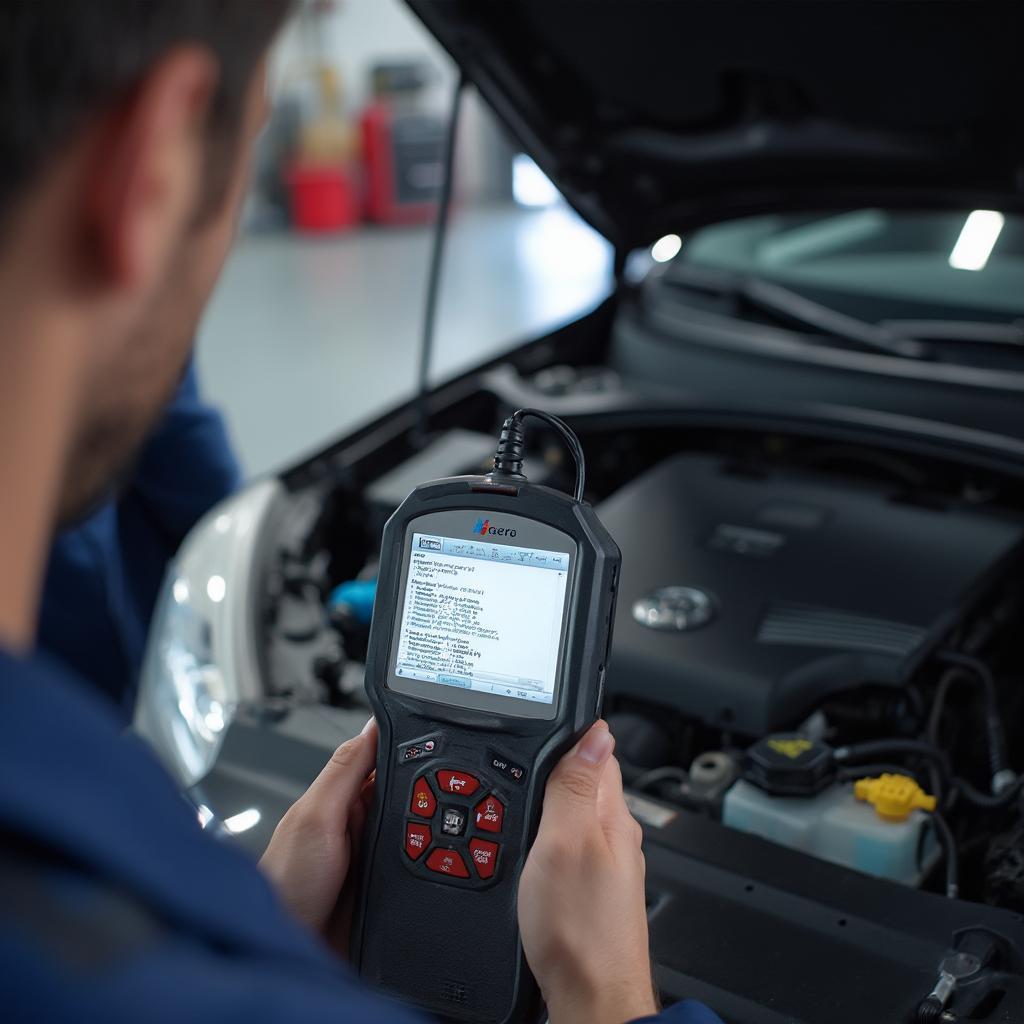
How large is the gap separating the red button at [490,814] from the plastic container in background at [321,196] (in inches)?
262

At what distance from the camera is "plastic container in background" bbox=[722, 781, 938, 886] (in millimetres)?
1026

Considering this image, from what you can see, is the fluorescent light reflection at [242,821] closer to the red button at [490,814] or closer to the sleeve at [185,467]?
the red button at [490,814]

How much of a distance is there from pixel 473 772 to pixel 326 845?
0.11 meters

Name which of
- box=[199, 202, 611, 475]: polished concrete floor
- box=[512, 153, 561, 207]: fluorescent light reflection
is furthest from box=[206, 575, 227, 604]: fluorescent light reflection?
box=[512, 153, 561, 207]: fluorescent light reflection

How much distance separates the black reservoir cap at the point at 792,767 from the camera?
1055 millimetres

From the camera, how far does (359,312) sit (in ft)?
18.0

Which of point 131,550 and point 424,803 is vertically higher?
point 424,803

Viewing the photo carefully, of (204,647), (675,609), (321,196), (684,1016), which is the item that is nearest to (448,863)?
(684,1016)

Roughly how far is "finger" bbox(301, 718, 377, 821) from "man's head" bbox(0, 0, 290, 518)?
428 mm

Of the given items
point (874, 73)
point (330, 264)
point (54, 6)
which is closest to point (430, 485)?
point (54, 6)

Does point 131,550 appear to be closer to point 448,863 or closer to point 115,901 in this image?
point 448,863

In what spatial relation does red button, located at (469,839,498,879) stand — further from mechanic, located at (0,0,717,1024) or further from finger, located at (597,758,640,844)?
mechanic, located at (0,0,717,1024)

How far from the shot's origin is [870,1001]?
2.83 feet

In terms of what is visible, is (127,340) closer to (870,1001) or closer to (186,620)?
(870,1001)
